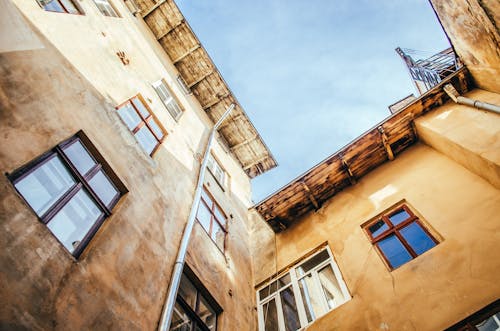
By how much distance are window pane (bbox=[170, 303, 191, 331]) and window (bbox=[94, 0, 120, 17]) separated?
894 centimetres

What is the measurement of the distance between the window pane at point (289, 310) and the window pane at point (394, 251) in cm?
251

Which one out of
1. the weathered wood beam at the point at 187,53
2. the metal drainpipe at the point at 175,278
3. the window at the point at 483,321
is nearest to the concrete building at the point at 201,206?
the window at the point at 483,321

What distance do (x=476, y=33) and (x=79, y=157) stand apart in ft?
29.3

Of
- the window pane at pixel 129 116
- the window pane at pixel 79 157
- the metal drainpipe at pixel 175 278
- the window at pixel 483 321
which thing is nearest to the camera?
the window at pixel 483 321

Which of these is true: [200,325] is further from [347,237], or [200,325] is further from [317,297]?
[347,237]

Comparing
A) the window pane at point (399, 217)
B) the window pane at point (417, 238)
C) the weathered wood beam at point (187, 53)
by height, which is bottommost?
the window pane at point (417, 238)

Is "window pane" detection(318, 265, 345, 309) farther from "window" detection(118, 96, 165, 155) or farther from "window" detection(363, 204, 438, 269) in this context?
"window" detection(118, 96, 165, 155)

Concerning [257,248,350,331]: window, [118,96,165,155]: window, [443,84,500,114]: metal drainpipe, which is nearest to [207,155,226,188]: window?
[118,96,165,155]: window

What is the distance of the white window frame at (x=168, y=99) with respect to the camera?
425 inches

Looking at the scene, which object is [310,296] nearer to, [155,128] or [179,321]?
[179,321]

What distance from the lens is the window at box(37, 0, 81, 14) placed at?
6.86 m

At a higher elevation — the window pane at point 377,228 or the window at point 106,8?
the window at point 106,8

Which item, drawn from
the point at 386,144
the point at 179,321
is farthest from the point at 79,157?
the point at 386,144

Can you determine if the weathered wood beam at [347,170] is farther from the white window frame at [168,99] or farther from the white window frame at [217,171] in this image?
the white window frame at [168,99]
